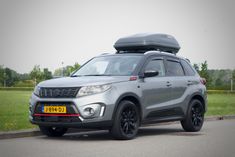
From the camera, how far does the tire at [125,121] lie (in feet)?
35.4

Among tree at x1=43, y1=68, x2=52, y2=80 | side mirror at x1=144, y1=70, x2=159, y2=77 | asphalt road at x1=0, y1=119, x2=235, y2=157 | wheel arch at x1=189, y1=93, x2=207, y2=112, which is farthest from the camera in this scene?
tree at x1=43, y1=68, x2=52, y2=80

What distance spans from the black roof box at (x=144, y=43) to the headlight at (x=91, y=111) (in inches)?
118

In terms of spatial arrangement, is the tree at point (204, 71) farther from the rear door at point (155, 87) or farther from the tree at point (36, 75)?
the rear door at point (155, 87)

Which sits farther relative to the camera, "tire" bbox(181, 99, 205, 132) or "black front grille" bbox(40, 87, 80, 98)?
"tire" bbox(181, 99, 205, 132)

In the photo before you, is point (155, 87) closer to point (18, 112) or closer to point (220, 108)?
point (18, 112)

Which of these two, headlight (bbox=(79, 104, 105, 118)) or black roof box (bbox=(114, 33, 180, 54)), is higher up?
black roof box (bbox=(114, 33, 180, 54))

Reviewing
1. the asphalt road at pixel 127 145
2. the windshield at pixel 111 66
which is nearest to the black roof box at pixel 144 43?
the windshield at pixel 111 66

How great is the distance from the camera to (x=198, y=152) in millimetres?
9141

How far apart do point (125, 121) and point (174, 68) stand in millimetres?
2786

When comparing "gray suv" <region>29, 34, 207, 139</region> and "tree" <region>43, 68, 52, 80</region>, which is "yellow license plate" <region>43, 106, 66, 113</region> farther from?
"tree" <region>43, 68, 52, 80</region>

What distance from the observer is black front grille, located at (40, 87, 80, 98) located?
10.6 meters

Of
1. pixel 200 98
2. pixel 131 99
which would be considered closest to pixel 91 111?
pixel 131 99

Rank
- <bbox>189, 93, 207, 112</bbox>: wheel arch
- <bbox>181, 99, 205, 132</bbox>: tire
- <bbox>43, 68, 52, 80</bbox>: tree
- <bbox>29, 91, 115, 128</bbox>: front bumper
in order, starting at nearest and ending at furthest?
<bbox>29, 91, 115, 128</bbox>: front bumper, <bbox>181, 99, 205, 132</bbox>: tire, <bbox>189, 93, 207, 112</bbox>: wheel arch, <bbox>43, 68, 52, 80</bbox>: tree

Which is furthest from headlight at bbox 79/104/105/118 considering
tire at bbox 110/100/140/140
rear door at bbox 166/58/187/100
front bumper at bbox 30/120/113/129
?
rear door at bbox 166/58/187/100
